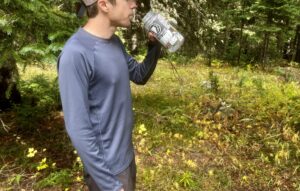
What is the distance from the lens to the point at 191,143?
652cm

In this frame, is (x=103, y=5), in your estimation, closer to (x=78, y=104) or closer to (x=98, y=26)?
(x=98, y=26)

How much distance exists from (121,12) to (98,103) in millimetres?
632

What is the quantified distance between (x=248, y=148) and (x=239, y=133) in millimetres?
499

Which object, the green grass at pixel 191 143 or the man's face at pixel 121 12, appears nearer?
the man's face at pixel 121 12

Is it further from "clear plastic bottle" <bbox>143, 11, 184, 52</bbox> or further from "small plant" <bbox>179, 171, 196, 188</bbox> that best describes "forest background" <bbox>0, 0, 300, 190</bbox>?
"clear plastic bottle" <bbox>143, 11, 184, 52</bbox>

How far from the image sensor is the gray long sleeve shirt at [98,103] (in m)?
2.28

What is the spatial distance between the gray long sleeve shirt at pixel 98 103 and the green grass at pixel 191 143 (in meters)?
2.89

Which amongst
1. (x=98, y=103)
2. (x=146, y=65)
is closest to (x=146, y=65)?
(x=146, y=65)

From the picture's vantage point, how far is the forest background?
446 centimetres

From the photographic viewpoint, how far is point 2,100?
296 inches

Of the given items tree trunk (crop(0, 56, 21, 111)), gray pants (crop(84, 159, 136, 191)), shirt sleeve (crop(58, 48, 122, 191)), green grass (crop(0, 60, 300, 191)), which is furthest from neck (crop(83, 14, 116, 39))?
tree trunk (crop(0, 56, 21, 111))

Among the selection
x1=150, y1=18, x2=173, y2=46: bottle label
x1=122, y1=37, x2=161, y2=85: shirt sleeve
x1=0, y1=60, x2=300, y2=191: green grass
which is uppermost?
x1=150, y1=18, x2=173, y2=46: bottle label

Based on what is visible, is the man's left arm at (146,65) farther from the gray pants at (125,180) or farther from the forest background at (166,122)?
the forest background at (166,122)

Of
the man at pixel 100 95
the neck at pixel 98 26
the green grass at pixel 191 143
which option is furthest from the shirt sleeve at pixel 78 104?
the green grass at pixel 191 143
